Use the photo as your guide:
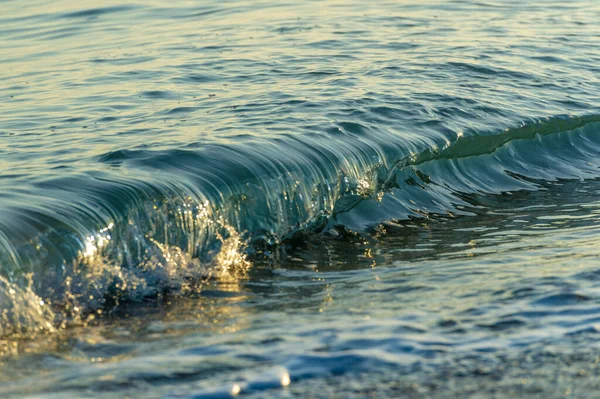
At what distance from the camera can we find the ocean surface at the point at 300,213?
14.0 feet

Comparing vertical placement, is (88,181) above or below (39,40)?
below

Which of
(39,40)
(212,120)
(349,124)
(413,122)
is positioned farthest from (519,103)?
(39,40)

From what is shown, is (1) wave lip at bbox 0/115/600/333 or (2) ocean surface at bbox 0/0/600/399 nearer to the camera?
(2) ocean surface at bbox 0/0/600/399

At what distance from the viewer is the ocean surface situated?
4281 millimetres

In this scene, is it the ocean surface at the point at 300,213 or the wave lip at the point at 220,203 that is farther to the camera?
the wave lip at the point at 220,203

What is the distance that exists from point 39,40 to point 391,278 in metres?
8.12

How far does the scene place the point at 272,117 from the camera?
8312 mm

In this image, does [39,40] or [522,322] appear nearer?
[522,322]

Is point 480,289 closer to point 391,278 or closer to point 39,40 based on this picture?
point 391,278

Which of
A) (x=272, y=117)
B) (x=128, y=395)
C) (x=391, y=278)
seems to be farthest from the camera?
(x=272, y=117)

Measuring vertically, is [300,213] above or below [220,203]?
below

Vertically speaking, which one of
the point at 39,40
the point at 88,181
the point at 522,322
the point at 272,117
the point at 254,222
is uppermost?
the point at 39,40

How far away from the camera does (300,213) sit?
271 inches

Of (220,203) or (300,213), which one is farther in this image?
(300,213)
